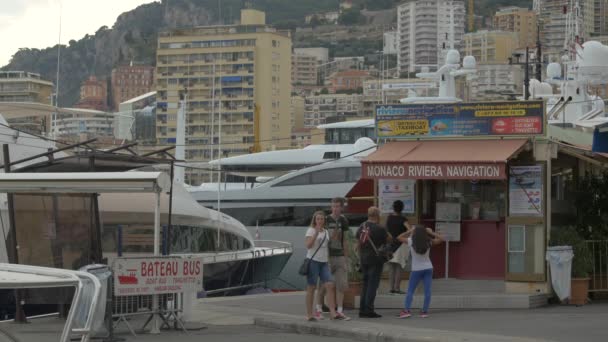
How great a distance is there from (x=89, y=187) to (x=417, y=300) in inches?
231

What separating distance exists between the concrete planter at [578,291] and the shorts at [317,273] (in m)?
4.38

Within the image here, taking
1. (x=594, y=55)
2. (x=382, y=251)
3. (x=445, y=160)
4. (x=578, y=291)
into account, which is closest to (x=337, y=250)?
(x=382, y=251)

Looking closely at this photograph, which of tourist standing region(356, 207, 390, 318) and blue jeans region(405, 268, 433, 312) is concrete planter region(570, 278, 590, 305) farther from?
tourist standing region(356, 207, 390, 318)

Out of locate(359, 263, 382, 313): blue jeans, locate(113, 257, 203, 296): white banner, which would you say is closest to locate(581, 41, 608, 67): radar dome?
locate(359, 263, 382, 313): blue jeans

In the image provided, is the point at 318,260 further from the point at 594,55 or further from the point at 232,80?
the point at 232,80

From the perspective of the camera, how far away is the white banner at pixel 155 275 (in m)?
16.0

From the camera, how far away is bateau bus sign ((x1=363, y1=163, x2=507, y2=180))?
18.3m

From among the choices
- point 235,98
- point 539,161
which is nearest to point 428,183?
point 539,161

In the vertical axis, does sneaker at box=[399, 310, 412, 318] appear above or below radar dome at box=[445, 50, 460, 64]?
below

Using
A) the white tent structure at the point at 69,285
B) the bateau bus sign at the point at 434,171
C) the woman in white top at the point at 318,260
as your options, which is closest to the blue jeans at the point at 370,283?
the woman in white top at the point at 318,260

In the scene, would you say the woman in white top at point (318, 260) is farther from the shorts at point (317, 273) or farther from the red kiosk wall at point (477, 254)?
the red kiosk wall at point (477, 254)

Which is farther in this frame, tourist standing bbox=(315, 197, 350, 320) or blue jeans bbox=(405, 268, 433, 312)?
blue jeans bbox=(405, 268, 433, 312)

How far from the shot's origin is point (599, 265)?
19.8 meters

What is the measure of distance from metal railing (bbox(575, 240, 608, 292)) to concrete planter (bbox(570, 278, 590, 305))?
58 centimetres
